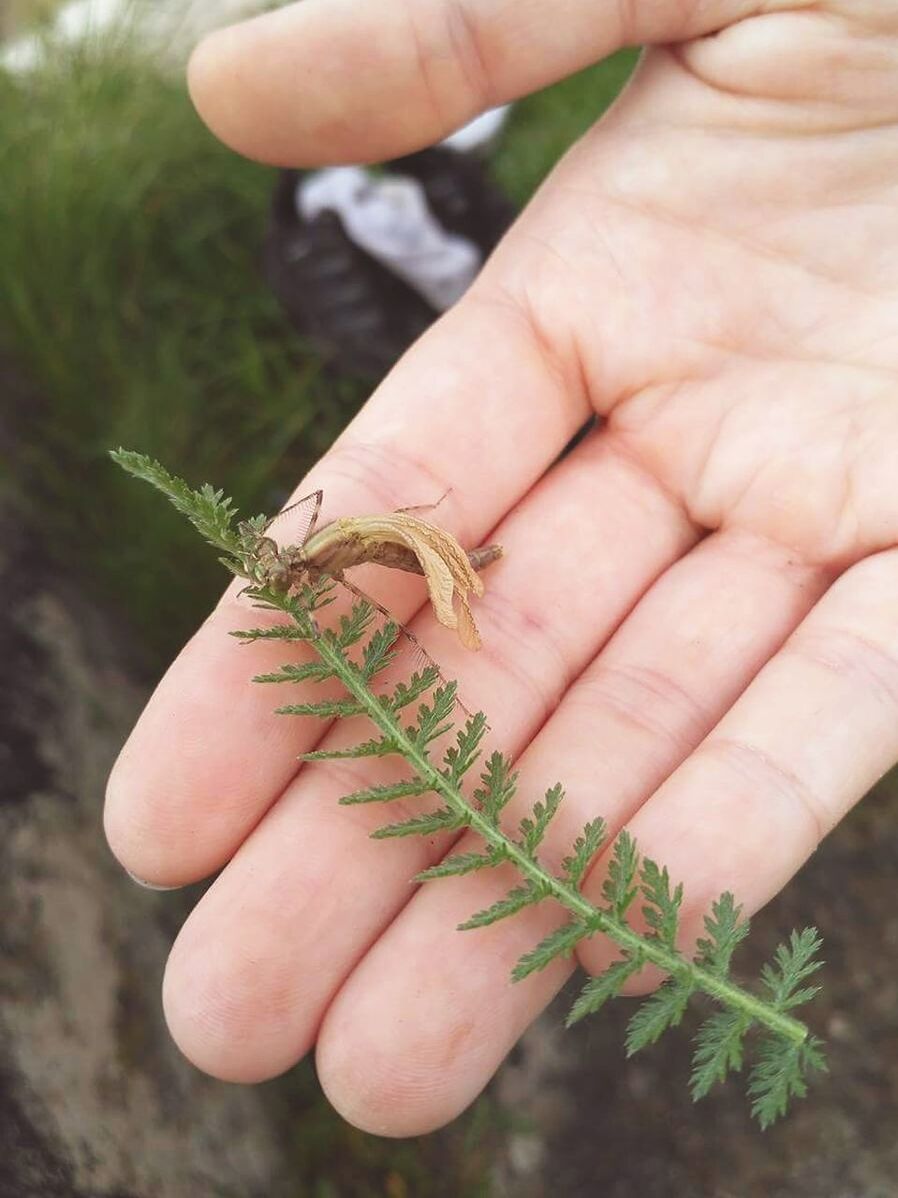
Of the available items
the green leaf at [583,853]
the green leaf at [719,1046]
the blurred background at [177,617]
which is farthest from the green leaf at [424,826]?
the blurred background at [177,617]

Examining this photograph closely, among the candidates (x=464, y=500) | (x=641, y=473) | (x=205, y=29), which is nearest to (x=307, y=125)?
(x=464, y=500)

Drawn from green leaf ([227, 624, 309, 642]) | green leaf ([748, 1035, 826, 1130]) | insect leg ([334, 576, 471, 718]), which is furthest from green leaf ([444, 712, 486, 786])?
green leaf ([748, 1035, 826, 1130])

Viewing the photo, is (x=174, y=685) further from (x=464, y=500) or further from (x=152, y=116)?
(x=152, y=116)

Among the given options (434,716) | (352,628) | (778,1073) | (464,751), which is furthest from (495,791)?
(778,1073)

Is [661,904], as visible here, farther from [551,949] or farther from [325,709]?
[325,709]

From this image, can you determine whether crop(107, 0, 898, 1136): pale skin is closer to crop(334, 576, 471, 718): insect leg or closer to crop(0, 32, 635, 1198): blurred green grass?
crop(334, 576, 471, 718): insect leg
